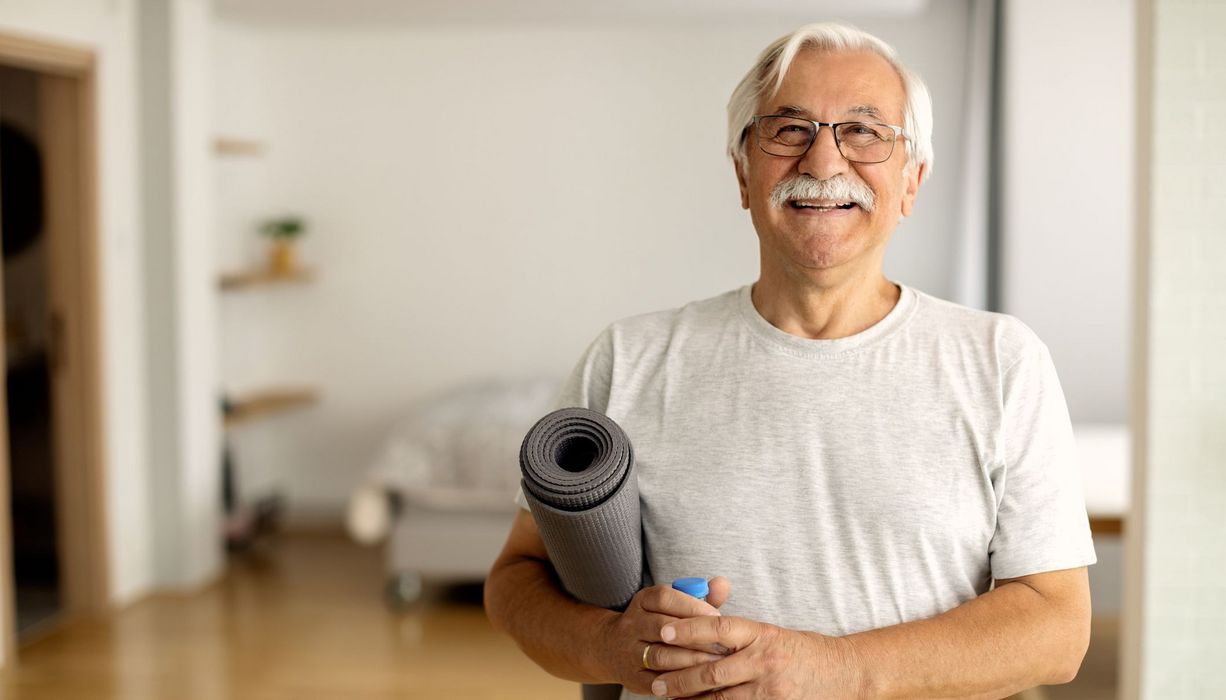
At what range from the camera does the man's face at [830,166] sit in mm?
1371

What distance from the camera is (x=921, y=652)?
1.29 m

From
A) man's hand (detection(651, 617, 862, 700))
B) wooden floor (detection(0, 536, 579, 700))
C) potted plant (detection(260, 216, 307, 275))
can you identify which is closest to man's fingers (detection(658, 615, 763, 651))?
man's hand (detection(651, 617, 862, 700))

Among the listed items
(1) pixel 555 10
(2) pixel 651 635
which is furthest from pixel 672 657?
(1) pixel 555 10

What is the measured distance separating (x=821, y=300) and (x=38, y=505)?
4.39 m

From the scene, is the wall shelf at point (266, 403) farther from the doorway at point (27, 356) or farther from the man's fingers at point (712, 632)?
the man's fingers at point (712, 632)

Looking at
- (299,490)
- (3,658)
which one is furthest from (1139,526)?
(299,490)

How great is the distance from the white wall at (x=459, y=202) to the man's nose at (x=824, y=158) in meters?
4.44

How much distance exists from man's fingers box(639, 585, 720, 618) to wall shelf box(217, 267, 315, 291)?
4.62 meters

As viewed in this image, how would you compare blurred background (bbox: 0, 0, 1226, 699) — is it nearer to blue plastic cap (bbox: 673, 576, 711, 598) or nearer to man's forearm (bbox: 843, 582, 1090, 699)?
man's forearm (bbox: 843, 582, 1090, 699)

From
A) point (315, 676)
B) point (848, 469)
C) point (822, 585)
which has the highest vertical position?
point (848, 469)

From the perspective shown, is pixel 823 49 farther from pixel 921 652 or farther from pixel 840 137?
pixel 921 652

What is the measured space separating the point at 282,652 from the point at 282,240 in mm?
2452

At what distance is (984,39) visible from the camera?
17.5ft

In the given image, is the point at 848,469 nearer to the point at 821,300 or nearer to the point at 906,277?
the point at 821,300
